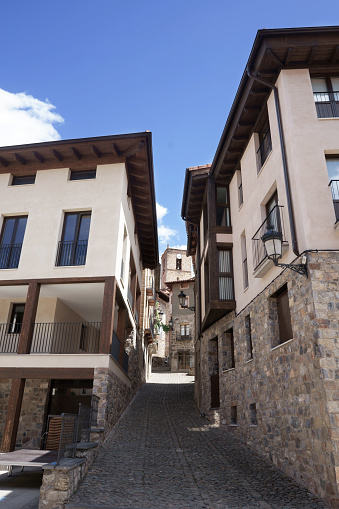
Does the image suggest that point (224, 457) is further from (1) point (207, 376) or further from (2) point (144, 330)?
(2) point (144, 330)

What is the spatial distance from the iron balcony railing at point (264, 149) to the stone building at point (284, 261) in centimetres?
3

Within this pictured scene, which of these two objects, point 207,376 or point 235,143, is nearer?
point 235,143

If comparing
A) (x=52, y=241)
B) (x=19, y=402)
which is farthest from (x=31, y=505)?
(x=52, y=241)

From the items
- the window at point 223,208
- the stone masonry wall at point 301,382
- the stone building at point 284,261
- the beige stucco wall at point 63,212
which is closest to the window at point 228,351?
the stone building at point 284,261

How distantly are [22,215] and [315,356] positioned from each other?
429 inches

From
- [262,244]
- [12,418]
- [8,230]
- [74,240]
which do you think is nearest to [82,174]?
[74,240]

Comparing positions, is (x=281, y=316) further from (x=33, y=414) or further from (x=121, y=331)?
(x=33, y=414)

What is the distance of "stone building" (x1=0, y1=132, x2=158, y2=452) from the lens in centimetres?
1161

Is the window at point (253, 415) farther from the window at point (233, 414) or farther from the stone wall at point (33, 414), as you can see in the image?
the stone wall at point (33, 414)

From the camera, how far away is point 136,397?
1900 cm

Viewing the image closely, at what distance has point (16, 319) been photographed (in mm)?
14320

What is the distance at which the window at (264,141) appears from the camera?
10880 mm

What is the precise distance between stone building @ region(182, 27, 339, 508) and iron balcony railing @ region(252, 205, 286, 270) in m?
0.04

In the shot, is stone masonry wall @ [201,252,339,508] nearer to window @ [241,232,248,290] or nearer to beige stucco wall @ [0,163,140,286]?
window @ [241,232,248,290]
